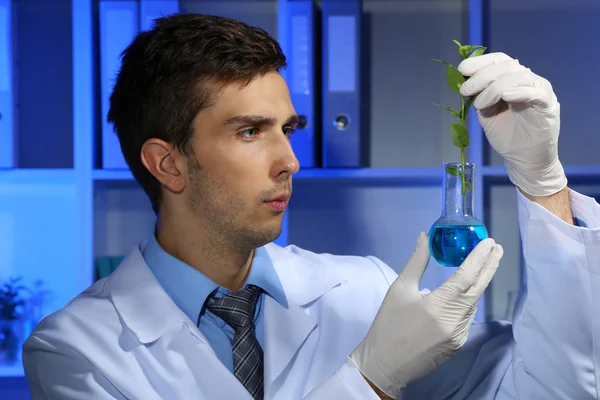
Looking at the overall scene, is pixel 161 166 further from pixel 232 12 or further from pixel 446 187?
pixel 232 12

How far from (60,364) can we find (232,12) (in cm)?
160

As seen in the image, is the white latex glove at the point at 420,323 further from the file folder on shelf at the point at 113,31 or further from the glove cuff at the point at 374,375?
the file folder on shelf at the point at 113,31

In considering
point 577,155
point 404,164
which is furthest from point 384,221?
point 577,155

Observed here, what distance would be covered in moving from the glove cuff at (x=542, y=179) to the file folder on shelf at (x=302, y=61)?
98 centimetres

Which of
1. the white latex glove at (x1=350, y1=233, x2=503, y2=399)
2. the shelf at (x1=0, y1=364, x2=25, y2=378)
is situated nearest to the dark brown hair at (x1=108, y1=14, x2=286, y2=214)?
the white latex glove at (x1=350, y1=233, x2=503, y2=399)

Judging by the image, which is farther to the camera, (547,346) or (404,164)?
(404,164)

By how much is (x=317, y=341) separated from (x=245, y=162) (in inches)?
14.5

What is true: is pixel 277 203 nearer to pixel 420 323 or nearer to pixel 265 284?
pixel 265 284

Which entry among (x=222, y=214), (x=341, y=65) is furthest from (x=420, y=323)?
(x=341, y=65)

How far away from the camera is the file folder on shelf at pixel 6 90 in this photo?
7.11 ft

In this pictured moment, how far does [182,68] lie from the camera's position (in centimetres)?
141

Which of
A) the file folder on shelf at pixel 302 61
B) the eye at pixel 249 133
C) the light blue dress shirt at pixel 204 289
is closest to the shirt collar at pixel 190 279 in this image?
the light blue dress shirt at pixel 204 289

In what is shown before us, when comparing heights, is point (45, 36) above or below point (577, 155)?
above

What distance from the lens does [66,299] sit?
254cm
